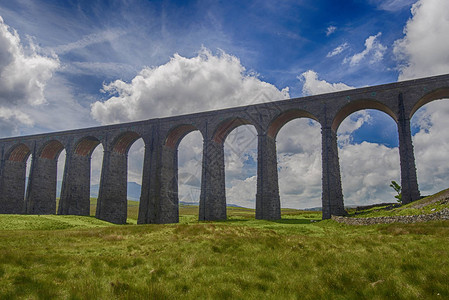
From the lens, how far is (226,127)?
37.9 meters

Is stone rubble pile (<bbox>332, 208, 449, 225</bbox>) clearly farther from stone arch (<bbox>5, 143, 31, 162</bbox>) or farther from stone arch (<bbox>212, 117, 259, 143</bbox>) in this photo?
stone arch (<bbox>5, 143, 31, 162</bbox>)

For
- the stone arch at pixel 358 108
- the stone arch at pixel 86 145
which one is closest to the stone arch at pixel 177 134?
the stone arch at pixel 86 145

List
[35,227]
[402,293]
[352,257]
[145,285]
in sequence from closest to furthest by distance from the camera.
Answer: [402,293] < [145,285] < [352,257] < [35,227]

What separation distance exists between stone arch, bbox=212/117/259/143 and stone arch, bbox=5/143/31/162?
37.0 meters

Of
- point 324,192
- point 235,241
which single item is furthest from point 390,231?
point 324,192

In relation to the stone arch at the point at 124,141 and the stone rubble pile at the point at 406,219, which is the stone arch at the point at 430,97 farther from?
the stone arch at the point at 124,141

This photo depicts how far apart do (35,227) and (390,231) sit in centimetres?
2679

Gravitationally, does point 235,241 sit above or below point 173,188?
below

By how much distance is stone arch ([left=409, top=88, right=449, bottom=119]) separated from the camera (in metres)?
27.6

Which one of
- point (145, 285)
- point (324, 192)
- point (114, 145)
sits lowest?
point (145, 285)

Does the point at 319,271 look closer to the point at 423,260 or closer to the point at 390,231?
the point at 423,260

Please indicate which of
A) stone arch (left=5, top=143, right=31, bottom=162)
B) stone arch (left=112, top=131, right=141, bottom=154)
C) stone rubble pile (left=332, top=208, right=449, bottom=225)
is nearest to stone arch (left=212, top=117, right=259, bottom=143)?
stone arch (left=112, top=131, right=141, bottom=154)

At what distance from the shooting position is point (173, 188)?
40.1 m

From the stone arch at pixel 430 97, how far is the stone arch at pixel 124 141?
34.0 meters
